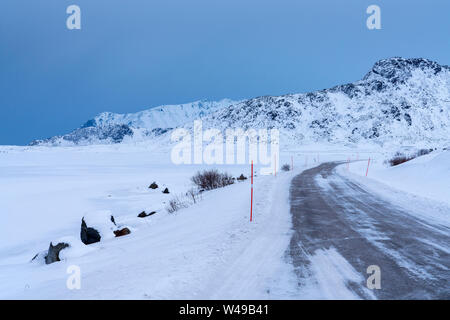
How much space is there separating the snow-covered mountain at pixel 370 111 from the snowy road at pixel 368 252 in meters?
112

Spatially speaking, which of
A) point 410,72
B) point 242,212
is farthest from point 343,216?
point 410,72

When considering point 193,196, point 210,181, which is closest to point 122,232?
point 193,196

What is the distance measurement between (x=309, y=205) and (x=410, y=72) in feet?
597

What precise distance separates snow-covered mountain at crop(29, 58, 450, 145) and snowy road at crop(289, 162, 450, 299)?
112m

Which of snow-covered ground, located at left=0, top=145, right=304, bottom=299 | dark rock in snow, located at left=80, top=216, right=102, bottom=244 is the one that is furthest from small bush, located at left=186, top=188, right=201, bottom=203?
dark rock in snow, located at left=80, top=216, right=102, bottom=244

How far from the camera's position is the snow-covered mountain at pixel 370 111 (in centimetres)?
11781

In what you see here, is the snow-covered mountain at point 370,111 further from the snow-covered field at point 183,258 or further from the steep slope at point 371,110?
the snow-covered field at point 183,258

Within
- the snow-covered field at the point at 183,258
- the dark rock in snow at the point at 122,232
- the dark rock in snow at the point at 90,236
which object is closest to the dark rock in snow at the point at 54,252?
the snow-covered field at the point at 183,258

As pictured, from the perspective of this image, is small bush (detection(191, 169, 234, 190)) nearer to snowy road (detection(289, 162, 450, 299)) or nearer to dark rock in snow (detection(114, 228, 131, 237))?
dark rock in snow (detection(114, 228, 131, 237))

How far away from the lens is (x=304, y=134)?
409 feet

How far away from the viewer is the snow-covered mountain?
11781 cm

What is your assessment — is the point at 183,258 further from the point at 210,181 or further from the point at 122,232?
the point at 210,181
